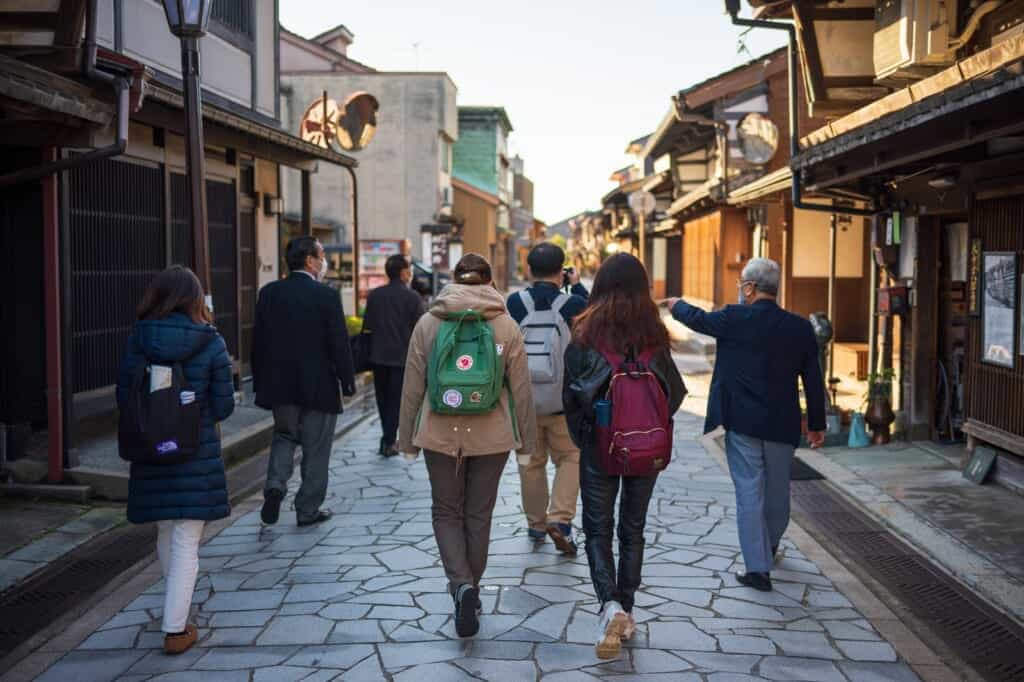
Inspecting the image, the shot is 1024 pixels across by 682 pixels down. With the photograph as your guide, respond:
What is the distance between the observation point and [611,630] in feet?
17.7

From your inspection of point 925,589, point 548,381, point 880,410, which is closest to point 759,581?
point 925,589

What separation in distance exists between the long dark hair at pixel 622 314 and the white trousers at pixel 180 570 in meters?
2.23

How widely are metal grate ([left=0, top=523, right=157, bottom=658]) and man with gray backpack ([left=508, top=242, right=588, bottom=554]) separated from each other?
2771mm

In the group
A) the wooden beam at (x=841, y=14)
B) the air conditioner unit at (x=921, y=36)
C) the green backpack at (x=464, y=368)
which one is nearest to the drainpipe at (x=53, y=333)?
the green backpack at (x=464, y=368)

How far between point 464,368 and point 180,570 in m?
1.78

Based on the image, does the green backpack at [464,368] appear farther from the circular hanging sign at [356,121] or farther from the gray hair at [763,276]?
the circular hanging sign at [356,121]

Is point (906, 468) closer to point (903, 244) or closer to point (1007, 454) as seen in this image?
point (1007, 454)

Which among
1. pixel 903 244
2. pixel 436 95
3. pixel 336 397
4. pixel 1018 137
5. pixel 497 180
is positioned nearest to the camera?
pixel 336 397

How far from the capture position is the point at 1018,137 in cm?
905

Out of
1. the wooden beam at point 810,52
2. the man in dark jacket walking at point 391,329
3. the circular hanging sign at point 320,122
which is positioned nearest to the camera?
the man in dark jacket walking at point 391,329

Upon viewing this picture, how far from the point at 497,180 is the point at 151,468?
5548cm

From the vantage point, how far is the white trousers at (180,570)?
550cm

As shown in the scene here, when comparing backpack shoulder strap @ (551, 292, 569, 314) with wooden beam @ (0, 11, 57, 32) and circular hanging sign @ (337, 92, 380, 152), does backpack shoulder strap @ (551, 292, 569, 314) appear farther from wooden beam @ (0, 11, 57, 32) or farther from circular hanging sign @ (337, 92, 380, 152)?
circular hanging sign @ (337, 92, 380, 152)

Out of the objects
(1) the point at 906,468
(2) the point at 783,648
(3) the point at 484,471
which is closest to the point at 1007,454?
(1) the point at 906,468
